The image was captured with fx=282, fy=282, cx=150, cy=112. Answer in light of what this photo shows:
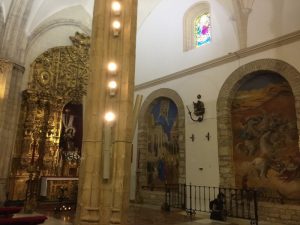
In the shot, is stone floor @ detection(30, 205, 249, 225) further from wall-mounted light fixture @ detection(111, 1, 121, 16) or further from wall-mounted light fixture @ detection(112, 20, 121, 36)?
wall-mounted light fixture @ detection(111, 1, 121, 16)

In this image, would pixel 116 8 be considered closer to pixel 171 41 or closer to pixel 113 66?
pixel 113 66

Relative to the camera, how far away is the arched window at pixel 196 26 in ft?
35.7

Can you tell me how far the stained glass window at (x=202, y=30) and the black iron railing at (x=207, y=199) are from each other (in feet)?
17.7

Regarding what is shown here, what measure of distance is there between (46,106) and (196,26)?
6.93 metres

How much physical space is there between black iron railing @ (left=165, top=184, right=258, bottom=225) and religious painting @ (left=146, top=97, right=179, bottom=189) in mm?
602

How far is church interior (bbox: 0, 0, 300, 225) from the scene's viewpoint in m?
5.02

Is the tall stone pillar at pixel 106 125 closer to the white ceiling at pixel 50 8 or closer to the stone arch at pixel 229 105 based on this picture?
the stone arch at pixel 229 105

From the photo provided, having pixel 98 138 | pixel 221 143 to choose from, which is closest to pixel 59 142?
pixel 221 143

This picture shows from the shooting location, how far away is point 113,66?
16.8 ft

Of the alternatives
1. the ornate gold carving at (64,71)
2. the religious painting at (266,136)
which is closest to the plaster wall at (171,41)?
the religious painting at (266,136)

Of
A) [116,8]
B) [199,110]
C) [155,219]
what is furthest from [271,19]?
[155,219]

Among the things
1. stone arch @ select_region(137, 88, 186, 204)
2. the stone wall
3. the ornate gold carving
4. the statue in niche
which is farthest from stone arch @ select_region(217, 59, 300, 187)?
the ornate gold carving

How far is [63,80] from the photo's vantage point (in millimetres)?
12375

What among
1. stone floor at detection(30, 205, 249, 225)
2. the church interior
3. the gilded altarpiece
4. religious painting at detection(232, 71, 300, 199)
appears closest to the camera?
the church interior
